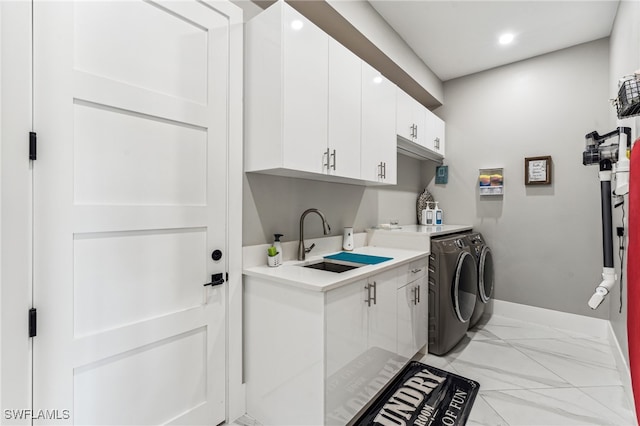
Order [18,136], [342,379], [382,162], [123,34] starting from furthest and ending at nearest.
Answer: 1. [382,162]
2. [342,379]
3. [123,34]
4. [18,136]

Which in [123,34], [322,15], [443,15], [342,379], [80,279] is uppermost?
[443,15]

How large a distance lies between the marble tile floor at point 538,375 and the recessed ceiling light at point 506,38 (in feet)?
9.12

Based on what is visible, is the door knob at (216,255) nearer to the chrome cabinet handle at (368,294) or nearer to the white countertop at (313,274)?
the white countertop at (313,274)

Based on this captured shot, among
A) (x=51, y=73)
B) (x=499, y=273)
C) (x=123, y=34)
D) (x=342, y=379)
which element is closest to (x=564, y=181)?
(x=499, y=273)

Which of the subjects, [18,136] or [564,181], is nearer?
[18,136]

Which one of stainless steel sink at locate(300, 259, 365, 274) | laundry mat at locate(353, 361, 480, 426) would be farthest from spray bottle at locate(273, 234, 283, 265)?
laundry mat at locate(353, 361, 480, 426)

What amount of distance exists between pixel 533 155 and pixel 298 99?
2.73 m

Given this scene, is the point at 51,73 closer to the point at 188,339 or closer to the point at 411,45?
the point at 188,339

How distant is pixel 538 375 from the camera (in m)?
2.09

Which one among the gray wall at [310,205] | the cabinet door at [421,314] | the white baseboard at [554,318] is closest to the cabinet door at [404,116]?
the gray wall at [310,205]

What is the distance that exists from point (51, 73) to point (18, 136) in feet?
0.86

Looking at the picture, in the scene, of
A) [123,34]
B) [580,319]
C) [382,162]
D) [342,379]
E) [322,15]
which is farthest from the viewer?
[580,319]

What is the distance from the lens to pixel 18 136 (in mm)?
987

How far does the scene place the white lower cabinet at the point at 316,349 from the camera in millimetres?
1359
